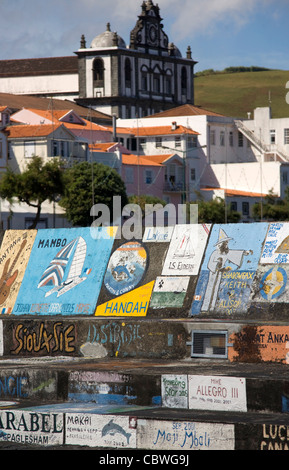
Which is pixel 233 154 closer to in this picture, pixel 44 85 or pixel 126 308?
pixel 44 85

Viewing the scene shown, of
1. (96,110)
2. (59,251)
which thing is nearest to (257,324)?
(59,251)

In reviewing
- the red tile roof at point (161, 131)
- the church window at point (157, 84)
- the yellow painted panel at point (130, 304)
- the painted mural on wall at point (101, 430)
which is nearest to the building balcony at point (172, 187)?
the red tile roof at point (161, 131)

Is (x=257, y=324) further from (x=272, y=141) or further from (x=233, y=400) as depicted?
(x=272, y=141)

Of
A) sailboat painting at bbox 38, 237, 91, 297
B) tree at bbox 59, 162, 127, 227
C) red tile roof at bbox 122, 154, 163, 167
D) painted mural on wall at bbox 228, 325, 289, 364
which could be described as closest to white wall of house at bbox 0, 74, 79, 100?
red tile roof at bbox 122, 154, 163, 167

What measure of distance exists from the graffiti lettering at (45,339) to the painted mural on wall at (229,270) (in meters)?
3.01

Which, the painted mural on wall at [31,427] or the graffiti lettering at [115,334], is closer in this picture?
the painted mural on wall at [31,427]

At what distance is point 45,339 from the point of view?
23.0 m

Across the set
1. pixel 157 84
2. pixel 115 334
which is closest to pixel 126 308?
pixel 115 334

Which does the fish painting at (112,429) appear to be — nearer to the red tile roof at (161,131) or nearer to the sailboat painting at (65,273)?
the sailboat painting at (65,273)

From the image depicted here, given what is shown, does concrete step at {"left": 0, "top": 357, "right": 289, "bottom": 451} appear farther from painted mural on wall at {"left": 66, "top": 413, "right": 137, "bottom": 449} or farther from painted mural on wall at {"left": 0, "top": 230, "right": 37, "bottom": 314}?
painted mural on wall at {"left": 0, "top": 230, "right": 37, "bottom": 314}

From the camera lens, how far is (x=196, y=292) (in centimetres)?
2309

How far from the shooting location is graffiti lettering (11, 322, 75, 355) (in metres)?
22.7

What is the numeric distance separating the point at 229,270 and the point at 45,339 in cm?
465

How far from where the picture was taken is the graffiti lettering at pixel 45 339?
22.7 metres
